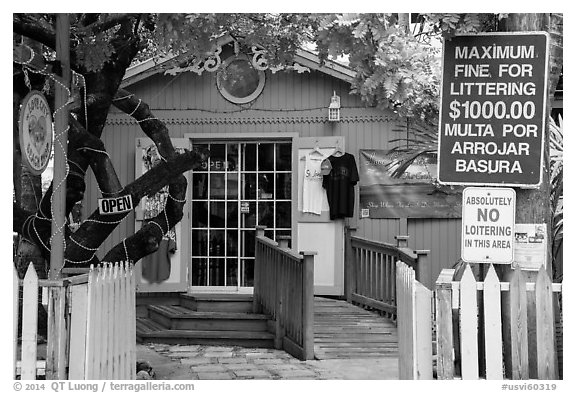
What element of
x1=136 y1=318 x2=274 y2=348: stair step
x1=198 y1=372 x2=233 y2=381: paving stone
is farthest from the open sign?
x1=136 y1=318 x2=274 y2=348: stair step

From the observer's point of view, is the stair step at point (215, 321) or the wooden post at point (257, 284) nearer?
the stair step at point (215, 321)

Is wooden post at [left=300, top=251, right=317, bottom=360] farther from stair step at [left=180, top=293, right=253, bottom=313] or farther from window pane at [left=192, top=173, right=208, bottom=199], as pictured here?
window pane at [left=192, top=173, right=208, bottom=199]

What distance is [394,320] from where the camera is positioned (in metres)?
9.55

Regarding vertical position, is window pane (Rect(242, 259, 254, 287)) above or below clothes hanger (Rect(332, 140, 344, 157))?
below

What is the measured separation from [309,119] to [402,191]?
65.5 inches

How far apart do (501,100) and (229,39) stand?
6.23 metres

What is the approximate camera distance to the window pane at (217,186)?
1124 centimetres

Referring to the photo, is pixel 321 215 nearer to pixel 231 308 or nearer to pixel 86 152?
pixel 231 308

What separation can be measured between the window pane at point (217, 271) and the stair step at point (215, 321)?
1.33 meters

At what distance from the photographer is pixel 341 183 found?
1067 centimetres

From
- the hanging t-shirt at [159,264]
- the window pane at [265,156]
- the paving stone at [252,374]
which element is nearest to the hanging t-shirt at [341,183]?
the window pane at [265,156]

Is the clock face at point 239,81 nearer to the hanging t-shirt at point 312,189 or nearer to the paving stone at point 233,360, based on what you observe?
the hanging t-shirt at point 312,189

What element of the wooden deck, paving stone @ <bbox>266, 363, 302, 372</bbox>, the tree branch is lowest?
paving stone @ <bbox>266, 363, 302, 372</bbox>

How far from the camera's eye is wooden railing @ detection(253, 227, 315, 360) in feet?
26.4
